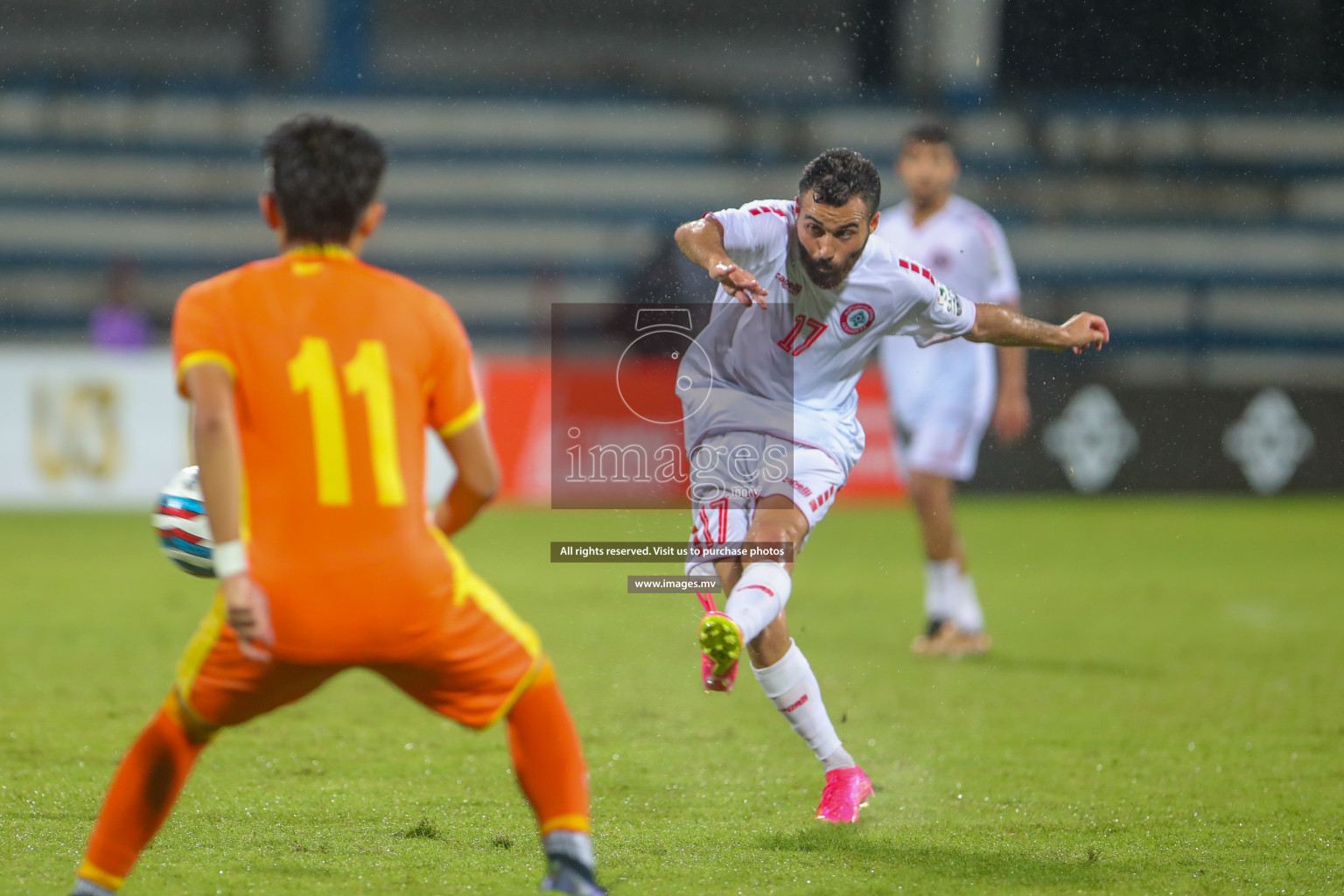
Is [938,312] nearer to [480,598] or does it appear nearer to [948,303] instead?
[948,303]

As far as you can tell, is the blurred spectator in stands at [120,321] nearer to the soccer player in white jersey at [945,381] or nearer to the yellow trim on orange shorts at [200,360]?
the soccer player in white jersey at [945,381]

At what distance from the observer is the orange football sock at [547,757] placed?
10.00 ft

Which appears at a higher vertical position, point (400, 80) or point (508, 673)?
point (400, 80)

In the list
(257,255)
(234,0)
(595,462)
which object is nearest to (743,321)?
(595,462)

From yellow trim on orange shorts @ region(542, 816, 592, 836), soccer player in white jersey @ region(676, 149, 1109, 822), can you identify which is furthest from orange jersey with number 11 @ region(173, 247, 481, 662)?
soccer player in white jersey @ region(676, 149, 1109, 822)

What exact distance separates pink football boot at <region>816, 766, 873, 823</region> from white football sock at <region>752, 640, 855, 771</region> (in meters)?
0.03

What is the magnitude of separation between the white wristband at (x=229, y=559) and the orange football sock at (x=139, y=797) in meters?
0.38

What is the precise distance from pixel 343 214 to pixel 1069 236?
56.3ft

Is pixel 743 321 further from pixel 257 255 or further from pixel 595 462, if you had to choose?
pixel 257 255

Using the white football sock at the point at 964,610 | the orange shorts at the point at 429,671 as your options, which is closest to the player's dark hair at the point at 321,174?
the orange shorts at the point at 429,671

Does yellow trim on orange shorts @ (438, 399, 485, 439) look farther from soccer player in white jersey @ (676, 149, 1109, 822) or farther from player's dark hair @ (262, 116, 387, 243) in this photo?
soccer player in white jersey @ (676, 149, 1109, 822)

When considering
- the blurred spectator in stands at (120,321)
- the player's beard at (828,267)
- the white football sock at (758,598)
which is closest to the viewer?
the white football sock at (758,598)

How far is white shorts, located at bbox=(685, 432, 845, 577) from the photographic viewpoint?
434cm

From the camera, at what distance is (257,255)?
718 inches
